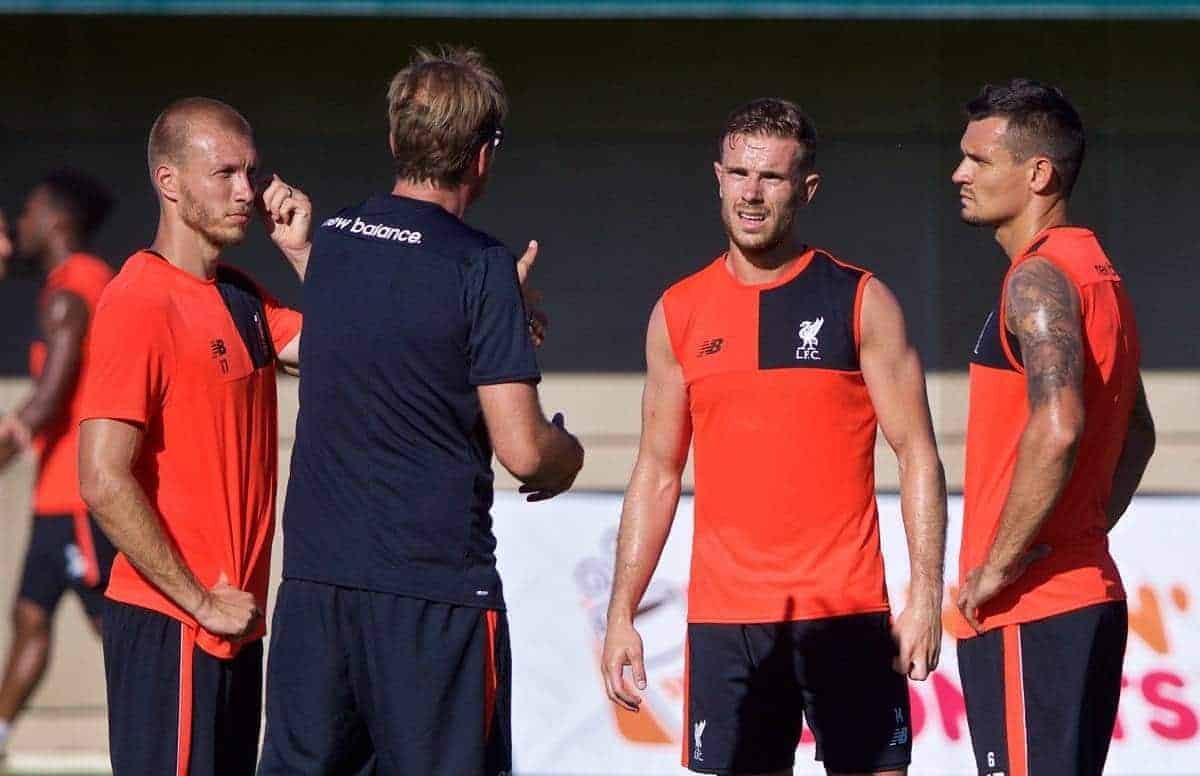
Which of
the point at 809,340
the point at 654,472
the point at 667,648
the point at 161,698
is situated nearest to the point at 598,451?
the point at 667,648

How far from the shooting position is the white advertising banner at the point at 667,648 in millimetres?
6438

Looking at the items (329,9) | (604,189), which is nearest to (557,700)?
(604,189)

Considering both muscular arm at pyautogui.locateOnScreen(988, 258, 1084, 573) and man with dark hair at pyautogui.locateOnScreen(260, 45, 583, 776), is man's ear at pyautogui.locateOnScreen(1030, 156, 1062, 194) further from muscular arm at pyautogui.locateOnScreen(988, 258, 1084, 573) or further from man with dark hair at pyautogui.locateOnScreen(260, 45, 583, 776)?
man with dark hair at pyautogui.locateOnScreen(260, 45, 583, 776)

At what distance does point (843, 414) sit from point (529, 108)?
3436 millimetres

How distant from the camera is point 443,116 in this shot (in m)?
3.54

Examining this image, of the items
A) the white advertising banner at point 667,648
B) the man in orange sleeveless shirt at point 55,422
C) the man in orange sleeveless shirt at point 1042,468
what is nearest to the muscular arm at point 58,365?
the man in orange sleeveless shirt at point 55,422

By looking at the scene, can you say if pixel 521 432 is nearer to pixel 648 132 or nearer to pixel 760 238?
pixel 760 238

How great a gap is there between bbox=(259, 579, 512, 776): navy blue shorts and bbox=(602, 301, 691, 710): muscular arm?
3.55 ft

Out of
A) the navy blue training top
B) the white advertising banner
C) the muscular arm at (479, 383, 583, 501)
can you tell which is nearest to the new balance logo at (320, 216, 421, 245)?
the navy blue training top

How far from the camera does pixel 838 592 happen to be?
172 inches

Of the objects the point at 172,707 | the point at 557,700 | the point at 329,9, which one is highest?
the point at 329,9

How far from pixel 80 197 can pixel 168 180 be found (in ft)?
11.4

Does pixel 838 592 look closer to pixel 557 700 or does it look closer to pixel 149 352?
pixel 149 352

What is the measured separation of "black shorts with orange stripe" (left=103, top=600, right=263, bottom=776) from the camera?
394 centimetres
